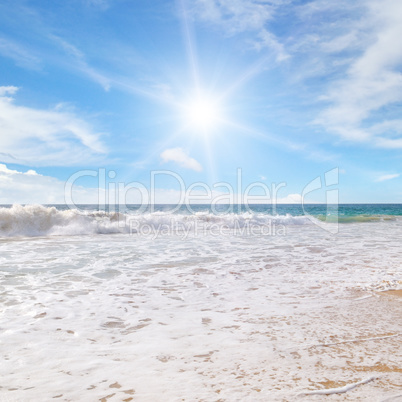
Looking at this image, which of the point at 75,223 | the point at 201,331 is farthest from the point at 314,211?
the point at 201,331

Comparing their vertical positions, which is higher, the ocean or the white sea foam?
the white sea foam

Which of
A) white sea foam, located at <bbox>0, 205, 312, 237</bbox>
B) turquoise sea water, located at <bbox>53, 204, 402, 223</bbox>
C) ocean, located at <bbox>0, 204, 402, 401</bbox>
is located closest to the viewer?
ocean, located at <bbox>0, 204, 402, 401</bbox>

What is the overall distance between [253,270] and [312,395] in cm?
487

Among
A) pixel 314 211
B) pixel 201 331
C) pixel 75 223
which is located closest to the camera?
pixel 201 331

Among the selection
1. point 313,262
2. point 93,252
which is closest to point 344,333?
point 313,262

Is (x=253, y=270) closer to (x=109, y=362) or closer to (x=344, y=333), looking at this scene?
(x=344, y=333)

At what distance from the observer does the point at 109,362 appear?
9.16 ft

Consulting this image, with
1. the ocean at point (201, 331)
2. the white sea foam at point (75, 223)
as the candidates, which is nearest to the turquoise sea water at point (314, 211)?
the white sea foam at point (75, 223)

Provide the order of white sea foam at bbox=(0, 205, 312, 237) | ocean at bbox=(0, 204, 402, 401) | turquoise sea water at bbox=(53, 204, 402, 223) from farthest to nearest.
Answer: turquoise sea water at bbox=(53, 204, 402, 223), white sea foam at bbox=(0, 205, 312, 237), ocean at bbox=(0, 204, 402, 401)

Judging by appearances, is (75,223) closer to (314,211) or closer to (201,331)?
(201,331)

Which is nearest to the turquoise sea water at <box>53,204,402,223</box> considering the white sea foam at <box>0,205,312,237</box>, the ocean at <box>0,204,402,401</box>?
the white sea foam at <box>0,205,312,237</box>

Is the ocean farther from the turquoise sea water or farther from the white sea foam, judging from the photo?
the turquoise sea water

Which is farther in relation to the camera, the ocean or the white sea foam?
the white sea foam

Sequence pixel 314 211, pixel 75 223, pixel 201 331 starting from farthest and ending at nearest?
pixel 314 211 → pixel 75 223 → pixel 201 331
